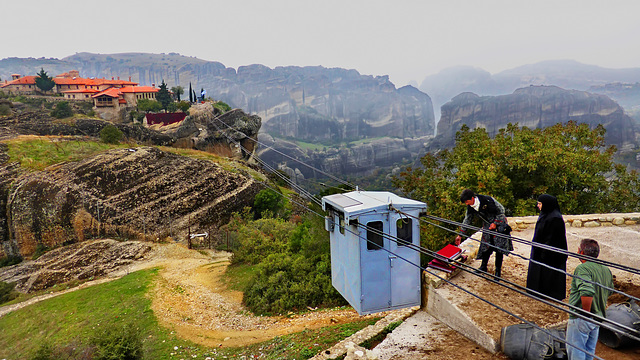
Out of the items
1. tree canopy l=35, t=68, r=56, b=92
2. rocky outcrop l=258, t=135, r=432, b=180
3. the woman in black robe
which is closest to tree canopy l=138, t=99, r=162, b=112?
tree canopy l=35, t=68, r=56, b=92

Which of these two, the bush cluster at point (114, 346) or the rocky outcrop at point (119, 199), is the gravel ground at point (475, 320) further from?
the rocky outcrop at point (119, 199)

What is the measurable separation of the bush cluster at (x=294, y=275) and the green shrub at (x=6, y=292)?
619 inches

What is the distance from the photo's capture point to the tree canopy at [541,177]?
636 inches

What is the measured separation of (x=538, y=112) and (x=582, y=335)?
14717 cm

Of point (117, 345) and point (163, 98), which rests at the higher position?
point (163, 98)

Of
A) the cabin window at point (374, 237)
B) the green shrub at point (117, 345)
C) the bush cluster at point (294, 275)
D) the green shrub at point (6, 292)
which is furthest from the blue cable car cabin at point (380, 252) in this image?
the green shrub at point (6, 292)

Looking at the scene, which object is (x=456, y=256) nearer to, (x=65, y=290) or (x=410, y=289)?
(x=410, y=289)

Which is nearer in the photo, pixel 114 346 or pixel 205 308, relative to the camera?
pixel 114 346

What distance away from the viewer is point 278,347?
1173 centimetres

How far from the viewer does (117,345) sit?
36.8 feet

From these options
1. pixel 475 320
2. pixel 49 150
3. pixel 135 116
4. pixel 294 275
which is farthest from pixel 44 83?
pixel 475 320

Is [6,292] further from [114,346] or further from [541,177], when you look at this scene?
[541,177]

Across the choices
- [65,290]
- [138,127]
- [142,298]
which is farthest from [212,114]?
[142,298]

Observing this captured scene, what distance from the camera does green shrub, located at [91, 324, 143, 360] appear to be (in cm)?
1110
